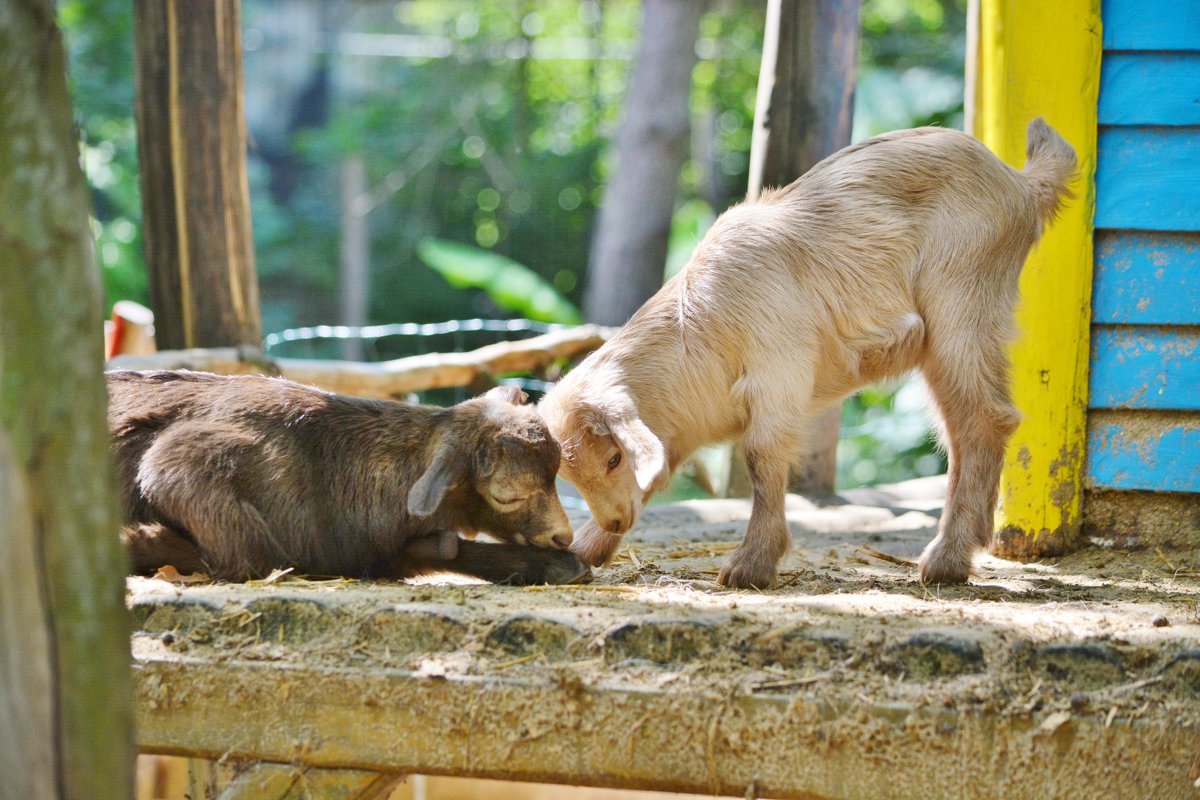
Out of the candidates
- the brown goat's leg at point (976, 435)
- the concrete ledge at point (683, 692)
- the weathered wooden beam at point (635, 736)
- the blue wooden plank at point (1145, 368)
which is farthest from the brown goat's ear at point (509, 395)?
the blue wooden plank at point (1145, 368)

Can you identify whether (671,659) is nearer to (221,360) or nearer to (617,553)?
(617,553)

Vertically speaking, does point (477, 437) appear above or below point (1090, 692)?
above

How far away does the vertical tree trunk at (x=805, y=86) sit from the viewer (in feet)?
20.1

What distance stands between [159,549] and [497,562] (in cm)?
104

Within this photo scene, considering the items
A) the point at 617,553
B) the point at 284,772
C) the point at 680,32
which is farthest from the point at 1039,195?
the point at 680,32

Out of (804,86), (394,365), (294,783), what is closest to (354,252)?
(394,365)

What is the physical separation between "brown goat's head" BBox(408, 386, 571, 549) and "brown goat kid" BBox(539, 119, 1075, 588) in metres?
0.31

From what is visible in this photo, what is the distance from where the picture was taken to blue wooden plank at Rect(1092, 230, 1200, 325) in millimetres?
4617

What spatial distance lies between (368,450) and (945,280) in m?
2.12

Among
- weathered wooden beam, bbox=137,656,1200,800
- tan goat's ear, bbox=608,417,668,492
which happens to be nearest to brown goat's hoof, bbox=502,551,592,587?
tan goat's ear, bbox=608,417,668,492

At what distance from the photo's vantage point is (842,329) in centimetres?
437

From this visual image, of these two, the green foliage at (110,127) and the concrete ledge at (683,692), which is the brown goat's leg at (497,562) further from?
the green foliage at (110,127)

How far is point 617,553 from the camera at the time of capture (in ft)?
15.6

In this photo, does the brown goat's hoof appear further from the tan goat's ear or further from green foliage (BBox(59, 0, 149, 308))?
green foliage (BBox(59, 0, 149, 308))
